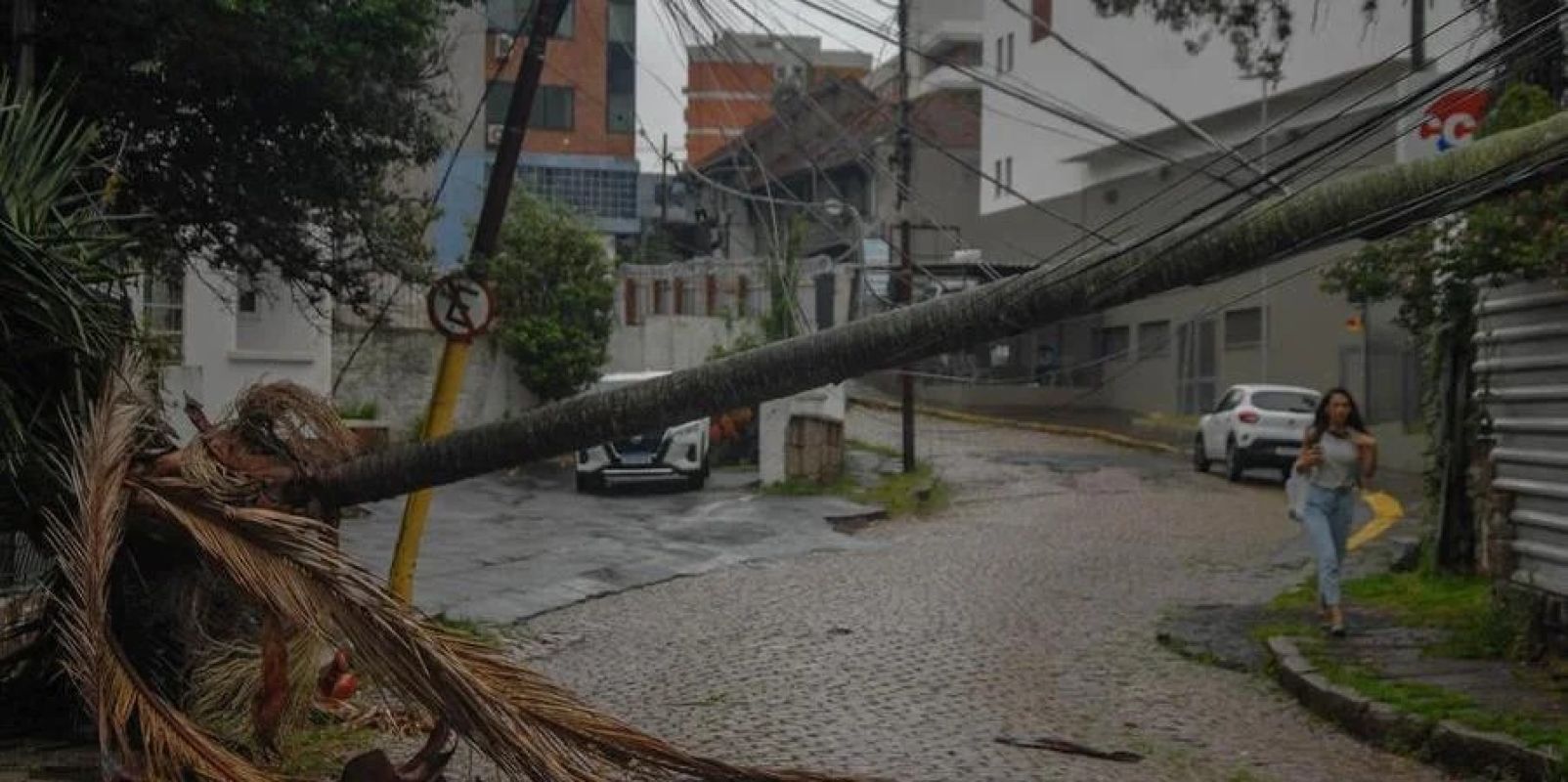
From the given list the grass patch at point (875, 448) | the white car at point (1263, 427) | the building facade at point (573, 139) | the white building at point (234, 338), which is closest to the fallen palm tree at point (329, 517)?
the white building at point (234, 338)

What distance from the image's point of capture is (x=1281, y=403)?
27906 mm

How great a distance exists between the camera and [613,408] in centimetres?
816

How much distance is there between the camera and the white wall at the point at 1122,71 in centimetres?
2656

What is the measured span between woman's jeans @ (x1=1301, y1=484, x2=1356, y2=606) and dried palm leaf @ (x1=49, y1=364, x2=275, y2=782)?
8.13 meters

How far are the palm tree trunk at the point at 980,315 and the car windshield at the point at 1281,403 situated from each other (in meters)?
21.2

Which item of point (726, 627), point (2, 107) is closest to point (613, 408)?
point (2, 107)

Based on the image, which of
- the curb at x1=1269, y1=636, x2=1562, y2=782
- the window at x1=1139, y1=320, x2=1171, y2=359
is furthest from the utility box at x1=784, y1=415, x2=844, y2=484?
the curb at x1=1269, y1=636, x2=1562, y2=782

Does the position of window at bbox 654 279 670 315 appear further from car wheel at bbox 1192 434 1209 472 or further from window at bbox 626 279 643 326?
car wheel at bbox 1192 434 1209 472

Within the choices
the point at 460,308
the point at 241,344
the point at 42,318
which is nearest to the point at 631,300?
the point at 241,344

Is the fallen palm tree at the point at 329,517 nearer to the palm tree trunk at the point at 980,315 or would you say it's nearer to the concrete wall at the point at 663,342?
the palm tree trunk at the point at 980,315

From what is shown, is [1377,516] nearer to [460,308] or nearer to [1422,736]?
[1422,736]

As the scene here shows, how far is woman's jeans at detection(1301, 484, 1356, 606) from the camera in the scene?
12578 mm

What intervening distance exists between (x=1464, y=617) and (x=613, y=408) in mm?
7072

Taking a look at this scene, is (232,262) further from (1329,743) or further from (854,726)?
(1329,743)
